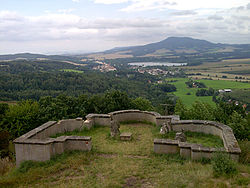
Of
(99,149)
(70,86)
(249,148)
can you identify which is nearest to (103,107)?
(99,149)

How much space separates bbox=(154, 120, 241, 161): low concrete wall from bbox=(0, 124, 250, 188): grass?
373mm

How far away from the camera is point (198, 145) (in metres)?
8.87

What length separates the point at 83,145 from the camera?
397 inches

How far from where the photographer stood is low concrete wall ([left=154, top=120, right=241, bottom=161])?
8.41 m

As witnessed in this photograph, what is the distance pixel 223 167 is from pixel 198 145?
1.95m

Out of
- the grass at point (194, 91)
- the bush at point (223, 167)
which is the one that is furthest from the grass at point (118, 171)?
the grass at point (194, 91)

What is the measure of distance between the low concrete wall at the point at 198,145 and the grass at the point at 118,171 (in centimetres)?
37

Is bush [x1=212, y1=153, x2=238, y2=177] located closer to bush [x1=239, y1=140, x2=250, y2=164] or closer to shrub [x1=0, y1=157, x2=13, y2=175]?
bush [x1=239, y1=140, x2=250, y2=164]

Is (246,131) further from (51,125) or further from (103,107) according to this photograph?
(51,125)

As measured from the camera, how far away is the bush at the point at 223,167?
6.82 meters

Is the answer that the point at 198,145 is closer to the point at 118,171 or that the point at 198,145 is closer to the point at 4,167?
the point at 118,171

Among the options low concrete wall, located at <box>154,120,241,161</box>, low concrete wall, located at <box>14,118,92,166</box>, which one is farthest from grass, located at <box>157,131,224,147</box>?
low concrete wall, located at <box>14,118,92,166</box>

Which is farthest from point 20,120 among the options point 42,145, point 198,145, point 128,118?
point 198,145

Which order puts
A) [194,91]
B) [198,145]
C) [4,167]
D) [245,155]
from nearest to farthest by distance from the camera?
[245,155] → [198,145] → [4,167] → [194,91]
